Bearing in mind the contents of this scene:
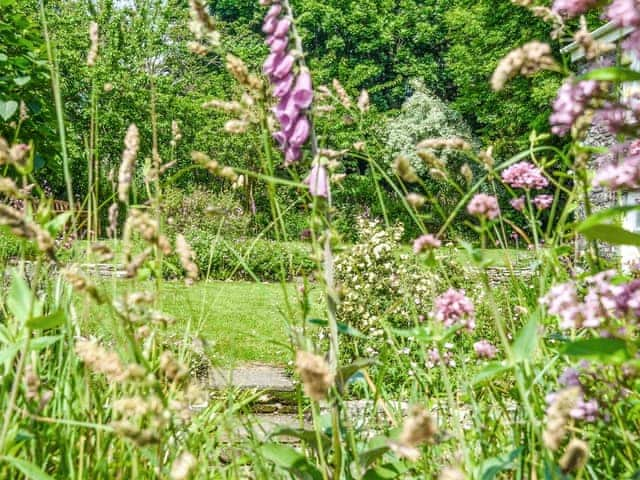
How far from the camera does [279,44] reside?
1.26 m

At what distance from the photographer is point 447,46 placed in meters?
29.2

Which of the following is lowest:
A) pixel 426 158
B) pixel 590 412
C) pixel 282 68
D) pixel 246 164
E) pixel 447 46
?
pixel 590 412

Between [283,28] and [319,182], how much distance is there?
0.30m

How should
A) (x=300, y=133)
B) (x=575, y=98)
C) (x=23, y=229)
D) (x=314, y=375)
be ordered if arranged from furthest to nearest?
(x=300, y=133) → (x=575, y=98) → (x=23, y=229) → (x=314, y=375)

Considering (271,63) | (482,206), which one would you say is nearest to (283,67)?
(271,63)

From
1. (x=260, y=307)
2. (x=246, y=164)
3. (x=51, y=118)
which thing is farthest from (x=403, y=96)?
(x=51, y=118)

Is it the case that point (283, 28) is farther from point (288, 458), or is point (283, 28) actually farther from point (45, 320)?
point (288, 458)

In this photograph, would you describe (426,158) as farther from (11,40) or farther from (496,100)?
(496,100)

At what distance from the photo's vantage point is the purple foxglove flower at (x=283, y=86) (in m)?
1.24

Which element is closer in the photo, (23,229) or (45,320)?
(23,229)

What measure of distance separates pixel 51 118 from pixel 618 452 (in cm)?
373

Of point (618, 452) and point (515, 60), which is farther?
point (618, 452)

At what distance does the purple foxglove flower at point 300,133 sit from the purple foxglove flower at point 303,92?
28 mm

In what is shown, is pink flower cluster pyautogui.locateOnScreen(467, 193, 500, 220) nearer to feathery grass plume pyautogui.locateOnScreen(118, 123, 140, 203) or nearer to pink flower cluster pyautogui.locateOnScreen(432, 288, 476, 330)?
pink flower cluster pyautogui.locateOnScreen(432, 288, 476, 330)
